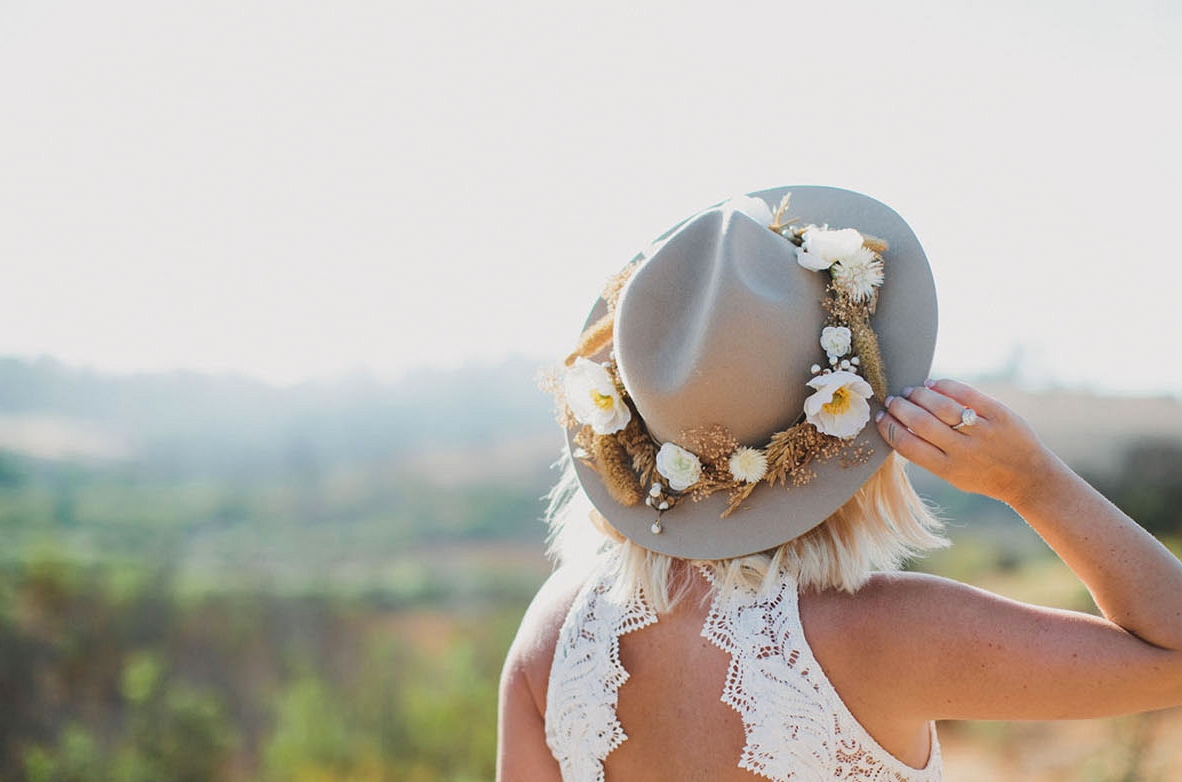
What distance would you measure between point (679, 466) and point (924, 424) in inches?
17.5

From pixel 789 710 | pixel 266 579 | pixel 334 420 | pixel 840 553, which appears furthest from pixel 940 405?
pixel 334 420

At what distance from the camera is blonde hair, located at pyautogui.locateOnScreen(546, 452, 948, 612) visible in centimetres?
151

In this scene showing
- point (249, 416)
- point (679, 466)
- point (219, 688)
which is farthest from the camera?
point (249, 416)

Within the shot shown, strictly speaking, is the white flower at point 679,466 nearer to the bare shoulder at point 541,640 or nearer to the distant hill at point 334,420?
the bare shoulder at point 541,640

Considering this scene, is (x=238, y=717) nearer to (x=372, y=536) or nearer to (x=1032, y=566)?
(x=372, y=536)

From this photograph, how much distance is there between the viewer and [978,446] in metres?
1.35

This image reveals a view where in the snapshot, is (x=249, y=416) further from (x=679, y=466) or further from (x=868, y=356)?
(x=868, y=356)

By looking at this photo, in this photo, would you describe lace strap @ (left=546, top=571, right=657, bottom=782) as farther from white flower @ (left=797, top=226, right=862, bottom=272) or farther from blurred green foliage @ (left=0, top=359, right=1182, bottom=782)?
blurred green foliage @ (left=0, top=359, right=1182, bottom=782)

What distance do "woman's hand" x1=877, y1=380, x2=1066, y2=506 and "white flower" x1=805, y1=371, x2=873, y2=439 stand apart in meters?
0.10

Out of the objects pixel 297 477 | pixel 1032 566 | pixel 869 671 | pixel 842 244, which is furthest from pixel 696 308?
pixel 1032 566

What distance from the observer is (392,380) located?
743cm

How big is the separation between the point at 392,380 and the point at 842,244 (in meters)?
6.19

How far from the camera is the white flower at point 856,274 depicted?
5.21 ft

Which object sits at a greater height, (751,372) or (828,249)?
(828,249)
